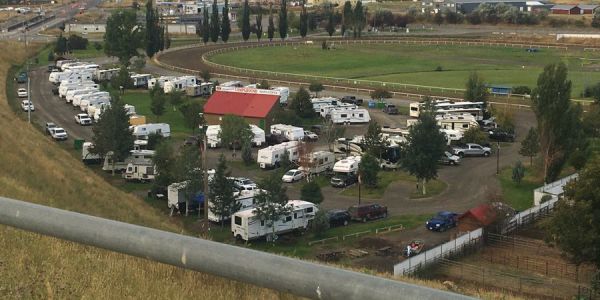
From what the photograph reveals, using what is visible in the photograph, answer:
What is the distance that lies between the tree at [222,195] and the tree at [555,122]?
200 inches

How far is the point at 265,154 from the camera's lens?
1371 centimetres

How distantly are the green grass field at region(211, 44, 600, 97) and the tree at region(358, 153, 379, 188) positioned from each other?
38.2ft

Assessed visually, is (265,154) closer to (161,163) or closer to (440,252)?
(161,163)

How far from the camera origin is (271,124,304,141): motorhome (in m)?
16.0

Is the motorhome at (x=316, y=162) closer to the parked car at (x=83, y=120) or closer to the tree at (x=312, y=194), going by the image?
the tree at (x=312, y=194)

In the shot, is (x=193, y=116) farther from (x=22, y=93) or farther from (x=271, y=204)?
(x=271, y=204)

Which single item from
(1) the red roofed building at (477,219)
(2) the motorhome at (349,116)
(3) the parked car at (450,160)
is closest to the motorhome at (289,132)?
(2) the motorhome at (349,116)

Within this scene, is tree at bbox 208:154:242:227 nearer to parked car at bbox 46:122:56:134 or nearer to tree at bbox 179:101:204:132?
tree at bbox 179:101:204:132

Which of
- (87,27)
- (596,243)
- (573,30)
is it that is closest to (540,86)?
(596,243)

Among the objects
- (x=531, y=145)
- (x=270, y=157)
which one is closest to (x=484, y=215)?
(x=531, y=145)

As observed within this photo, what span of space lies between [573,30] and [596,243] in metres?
34.8

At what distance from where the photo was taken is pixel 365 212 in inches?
412

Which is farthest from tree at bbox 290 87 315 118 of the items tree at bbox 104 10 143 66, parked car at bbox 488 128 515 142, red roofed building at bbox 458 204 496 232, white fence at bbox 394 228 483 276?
tree at bbox 104 10 143 66

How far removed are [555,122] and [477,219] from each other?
10.9 feet
